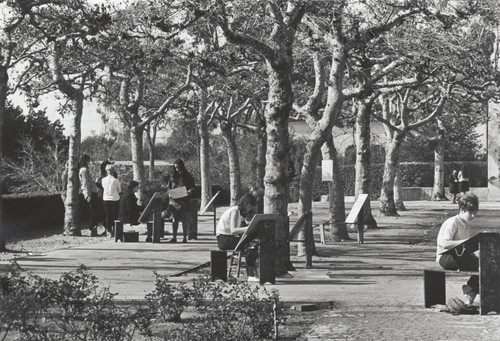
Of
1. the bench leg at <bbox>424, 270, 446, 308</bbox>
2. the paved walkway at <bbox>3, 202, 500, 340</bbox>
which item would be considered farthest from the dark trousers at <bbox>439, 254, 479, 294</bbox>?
the paved walkway at <bbox>3, 202, 500, 340</bbox>

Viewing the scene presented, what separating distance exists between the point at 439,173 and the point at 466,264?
4172 cm

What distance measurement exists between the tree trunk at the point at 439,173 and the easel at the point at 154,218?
31355mm

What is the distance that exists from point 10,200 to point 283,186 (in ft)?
41.6

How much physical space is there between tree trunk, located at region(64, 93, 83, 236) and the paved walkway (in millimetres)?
1675

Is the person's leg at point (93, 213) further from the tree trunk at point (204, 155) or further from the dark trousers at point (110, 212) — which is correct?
the tree trunk at point (204, 155)

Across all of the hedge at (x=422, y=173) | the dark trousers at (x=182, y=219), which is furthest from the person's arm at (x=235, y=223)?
the hedge at (x=422, y=173)

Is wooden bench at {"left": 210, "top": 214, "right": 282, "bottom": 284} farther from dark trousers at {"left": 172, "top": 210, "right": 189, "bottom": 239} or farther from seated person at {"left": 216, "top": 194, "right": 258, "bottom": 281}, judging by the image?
dark trousers at {"left": 172, "top": 210, "right": 189, "bottom": 239}

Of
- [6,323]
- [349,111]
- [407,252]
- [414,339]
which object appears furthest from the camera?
[349,111]

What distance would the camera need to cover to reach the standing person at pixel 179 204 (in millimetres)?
21969

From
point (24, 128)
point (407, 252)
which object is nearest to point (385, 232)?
point (407, 252)

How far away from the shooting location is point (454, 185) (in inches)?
1953

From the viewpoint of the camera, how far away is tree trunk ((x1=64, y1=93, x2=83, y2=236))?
2405 centimetres

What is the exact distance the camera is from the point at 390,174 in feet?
116

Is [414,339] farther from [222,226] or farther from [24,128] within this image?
[24,128]
